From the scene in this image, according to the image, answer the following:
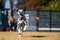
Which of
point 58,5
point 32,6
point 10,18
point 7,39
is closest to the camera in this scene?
point 7,39

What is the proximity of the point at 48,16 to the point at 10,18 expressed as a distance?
3719 millimetres

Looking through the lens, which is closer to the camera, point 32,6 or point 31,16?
point 31,16

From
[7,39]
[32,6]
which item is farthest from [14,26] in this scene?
[32,6]

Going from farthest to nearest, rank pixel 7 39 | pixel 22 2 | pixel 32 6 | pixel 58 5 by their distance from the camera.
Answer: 1. pixel 22 2
2. pixel 32 6
3. pixel 58 5
4. pixel 7 39

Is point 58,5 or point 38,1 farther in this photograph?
point 38,1

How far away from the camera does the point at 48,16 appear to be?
95.5ft

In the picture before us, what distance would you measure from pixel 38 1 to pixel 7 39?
94.7 ft

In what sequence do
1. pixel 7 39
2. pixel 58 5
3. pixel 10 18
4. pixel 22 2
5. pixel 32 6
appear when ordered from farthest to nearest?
1. pixel 22 2
2. pixel 32 6
3. pixel 58 5
4. pixel 10 18
5. pixel 7 39

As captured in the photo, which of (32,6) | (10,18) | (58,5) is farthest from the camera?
(32,6)

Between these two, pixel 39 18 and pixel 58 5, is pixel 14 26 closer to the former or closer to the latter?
pixel 39 18

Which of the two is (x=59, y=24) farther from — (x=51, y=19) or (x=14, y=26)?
(x=14, y=26)

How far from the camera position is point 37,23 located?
2858cm

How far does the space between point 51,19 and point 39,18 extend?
122cm

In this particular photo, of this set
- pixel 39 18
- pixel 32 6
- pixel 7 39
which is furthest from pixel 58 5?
pixel 7 39
